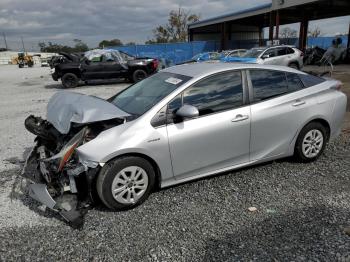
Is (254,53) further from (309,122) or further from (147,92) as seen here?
(147,92)

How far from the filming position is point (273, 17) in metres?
31.0

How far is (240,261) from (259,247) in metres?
0.28

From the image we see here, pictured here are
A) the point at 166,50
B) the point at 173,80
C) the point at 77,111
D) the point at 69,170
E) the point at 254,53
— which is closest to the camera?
the point at 69,170

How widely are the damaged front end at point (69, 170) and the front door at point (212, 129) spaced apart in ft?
2.38

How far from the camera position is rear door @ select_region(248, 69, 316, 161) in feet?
14.1

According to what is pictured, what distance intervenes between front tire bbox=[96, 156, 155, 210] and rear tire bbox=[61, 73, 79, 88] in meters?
14.2

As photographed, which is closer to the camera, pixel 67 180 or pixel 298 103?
pixel 67 180

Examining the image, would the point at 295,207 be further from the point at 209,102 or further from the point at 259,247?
the point at 209,102

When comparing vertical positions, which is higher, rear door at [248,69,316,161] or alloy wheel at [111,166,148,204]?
rear door at [248,69,316,161]

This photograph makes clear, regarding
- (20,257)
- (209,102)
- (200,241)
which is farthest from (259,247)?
(20,257)

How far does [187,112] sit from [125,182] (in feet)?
3.34

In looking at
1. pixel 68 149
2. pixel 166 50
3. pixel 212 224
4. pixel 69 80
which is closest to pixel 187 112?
pixel 212 224

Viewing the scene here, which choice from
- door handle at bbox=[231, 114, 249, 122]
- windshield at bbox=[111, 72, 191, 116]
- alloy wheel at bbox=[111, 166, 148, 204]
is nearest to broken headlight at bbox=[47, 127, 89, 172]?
alloy wheel at bbox=[111, 166, 148, 204]

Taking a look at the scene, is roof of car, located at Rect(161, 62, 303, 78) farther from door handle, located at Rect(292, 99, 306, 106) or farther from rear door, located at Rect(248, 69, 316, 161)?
door handle, located at Rect(292, 99, 306, 106)
